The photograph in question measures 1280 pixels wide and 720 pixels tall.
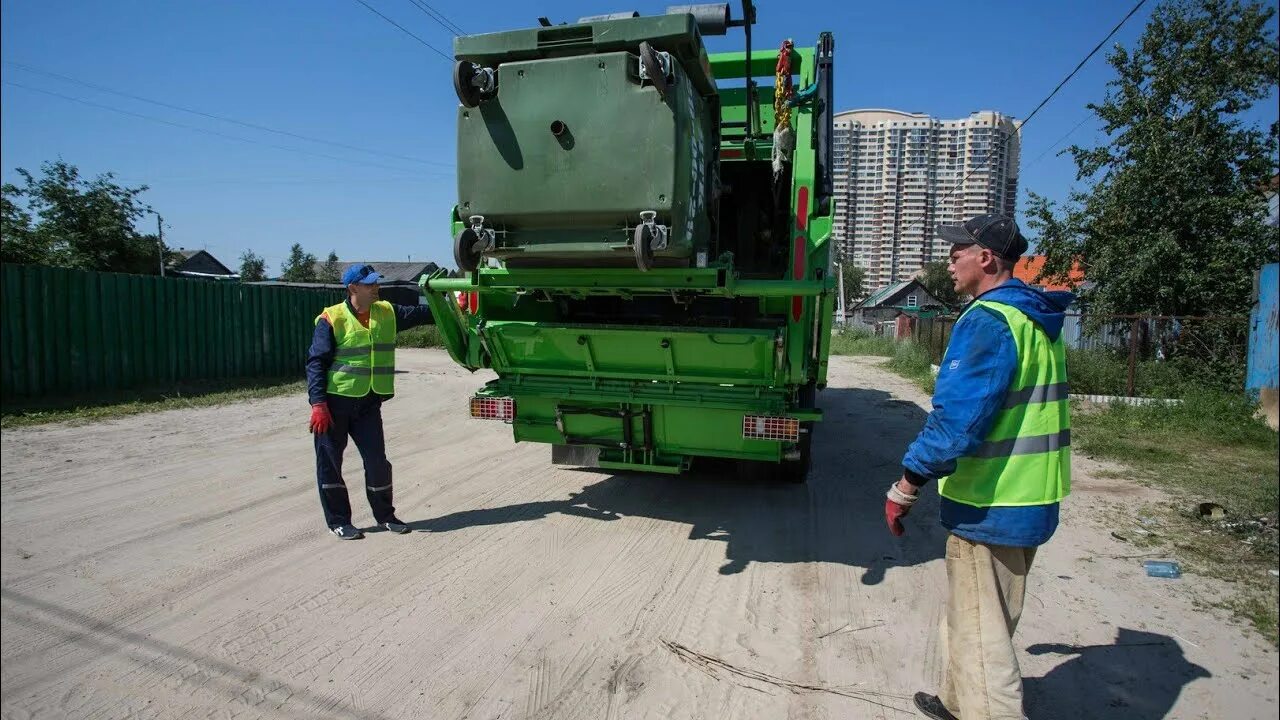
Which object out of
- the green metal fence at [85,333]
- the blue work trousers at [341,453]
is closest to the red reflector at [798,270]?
the blue work trousers at [341,453]

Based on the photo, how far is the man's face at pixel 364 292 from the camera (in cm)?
475

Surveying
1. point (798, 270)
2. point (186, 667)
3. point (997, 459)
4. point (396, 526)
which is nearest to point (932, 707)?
point (997, 459)

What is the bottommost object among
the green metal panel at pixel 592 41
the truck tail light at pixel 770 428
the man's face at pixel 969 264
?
the truck tail light at pixel 770 428

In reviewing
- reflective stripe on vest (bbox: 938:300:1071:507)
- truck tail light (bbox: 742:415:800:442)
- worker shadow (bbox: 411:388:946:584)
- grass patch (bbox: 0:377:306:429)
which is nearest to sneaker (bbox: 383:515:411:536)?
worker shadow (bbox: 411:388:946:584)

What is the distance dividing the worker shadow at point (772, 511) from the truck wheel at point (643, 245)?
6.65 ft

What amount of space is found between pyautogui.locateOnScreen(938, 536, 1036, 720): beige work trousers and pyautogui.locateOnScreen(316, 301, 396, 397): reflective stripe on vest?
12.1 ft

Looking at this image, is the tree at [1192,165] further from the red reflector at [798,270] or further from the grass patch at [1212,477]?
the red reflector at [798,270]

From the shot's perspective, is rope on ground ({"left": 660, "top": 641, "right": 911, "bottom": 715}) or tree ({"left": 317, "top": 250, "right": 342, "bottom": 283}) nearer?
rope on ground ({"left": 660, "top": 641, "right": 911, "bottom": 715})

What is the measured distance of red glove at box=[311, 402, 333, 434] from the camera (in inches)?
179

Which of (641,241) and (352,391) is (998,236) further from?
(352,391)

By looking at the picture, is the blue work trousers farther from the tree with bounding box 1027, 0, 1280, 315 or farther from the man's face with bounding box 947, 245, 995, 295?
the tree with bounding box 1027, 0, 1280, 315

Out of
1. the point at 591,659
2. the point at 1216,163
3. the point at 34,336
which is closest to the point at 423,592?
the point at 591,659

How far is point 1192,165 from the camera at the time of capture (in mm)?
2523

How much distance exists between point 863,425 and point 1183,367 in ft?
22.5
